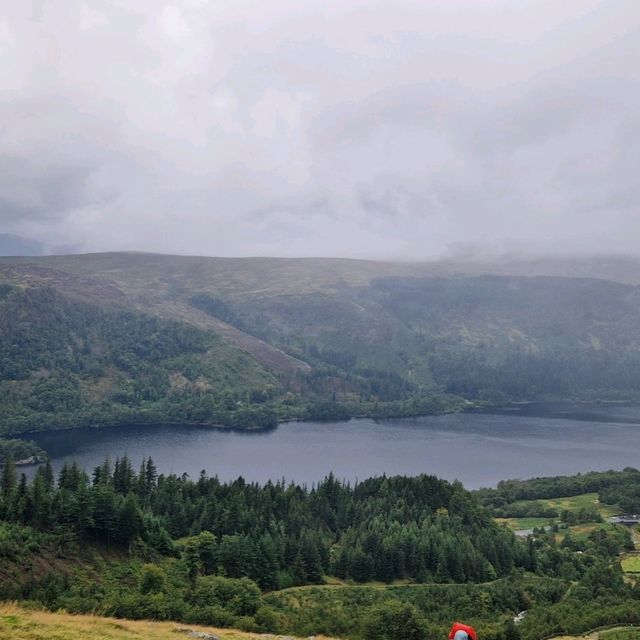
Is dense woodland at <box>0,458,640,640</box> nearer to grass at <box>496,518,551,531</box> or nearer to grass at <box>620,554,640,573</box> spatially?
grass at <box>620,554,640,573</box>

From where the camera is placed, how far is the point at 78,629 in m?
31.5

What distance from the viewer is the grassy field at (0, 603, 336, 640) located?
2912 centimetres

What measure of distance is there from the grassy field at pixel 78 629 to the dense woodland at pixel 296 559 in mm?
6813

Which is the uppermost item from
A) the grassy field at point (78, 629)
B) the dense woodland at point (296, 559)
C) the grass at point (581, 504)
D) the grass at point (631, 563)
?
the grassy field at point (78, 629)

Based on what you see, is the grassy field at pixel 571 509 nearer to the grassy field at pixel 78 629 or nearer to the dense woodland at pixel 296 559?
the dense woodland at pixel 296 559

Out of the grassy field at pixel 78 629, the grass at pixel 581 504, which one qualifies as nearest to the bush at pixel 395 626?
the grassy field at pixel 78 629

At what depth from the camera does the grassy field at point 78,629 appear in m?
29.1

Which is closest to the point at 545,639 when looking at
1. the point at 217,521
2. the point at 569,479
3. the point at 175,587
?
the point at 175,587

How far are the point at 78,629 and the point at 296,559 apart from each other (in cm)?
5829

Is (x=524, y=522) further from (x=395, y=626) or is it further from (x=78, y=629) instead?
(x=78, y=629)

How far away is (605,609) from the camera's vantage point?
68750 mm

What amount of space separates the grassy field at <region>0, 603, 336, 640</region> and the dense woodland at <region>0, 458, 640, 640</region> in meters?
6.81

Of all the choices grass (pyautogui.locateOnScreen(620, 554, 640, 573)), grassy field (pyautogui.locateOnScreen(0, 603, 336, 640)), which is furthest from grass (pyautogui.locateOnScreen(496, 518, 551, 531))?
grassy field (pyautogui.locateOnScreen(0, 603, 336, 640))

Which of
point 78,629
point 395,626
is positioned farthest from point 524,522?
point 78,629
